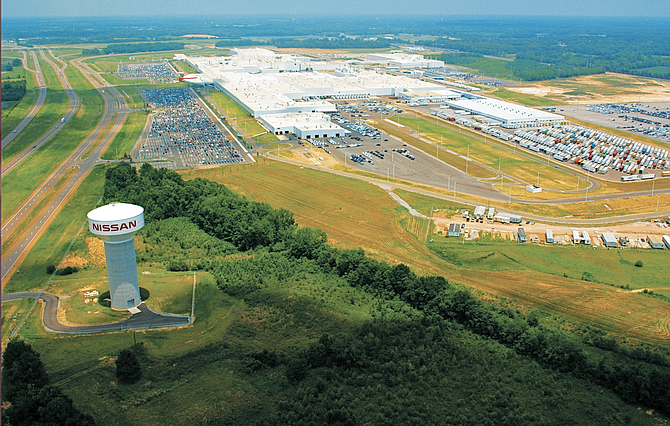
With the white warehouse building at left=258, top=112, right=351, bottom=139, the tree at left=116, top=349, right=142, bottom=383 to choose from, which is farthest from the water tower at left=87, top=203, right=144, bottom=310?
the white warehouse building at left=258, top=112, right=351, bottom=139

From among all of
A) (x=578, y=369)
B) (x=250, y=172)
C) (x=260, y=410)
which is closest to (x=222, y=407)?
(x=260, y=410)

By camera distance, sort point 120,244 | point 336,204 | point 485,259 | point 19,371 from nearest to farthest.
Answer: point 19,371
point 120,244
point 485,259
point 336,204

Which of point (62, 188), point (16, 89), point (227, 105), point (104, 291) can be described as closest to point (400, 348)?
point (104, 291)

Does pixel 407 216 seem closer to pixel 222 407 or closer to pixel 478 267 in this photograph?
pixel 478 267

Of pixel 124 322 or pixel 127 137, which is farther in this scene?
pixel 127 137

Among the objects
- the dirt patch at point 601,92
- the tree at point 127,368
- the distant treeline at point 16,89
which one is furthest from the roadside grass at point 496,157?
the distant treeline at point 16,89

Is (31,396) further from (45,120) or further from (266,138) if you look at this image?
(45,120)

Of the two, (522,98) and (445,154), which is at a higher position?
(522,98)
